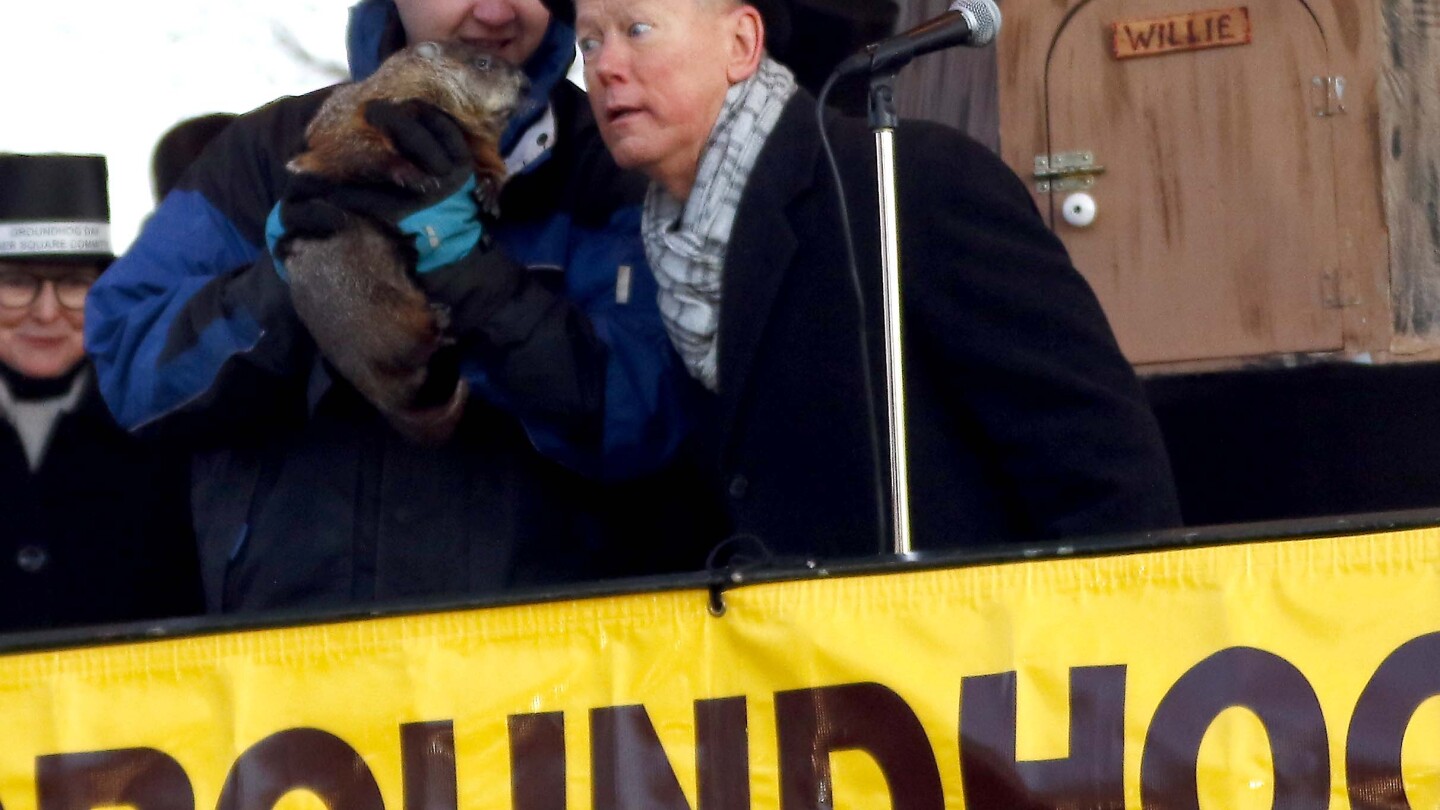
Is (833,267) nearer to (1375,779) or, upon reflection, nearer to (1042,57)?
(1375,779)

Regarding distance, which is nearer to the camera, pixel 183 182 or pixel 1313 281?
pixel 183 182

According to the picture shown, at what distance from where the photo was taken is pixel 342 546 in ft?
8.83

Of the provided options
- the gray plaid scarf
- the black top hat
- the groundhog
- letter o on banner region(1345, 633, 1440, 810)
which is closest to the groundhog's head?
the groundhog

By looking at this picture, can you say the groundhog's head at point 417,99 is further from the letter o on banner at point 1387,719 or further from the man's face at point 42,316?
the letter o on banner at point 1387,719

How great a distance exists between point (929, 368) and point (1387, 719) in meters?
0.87

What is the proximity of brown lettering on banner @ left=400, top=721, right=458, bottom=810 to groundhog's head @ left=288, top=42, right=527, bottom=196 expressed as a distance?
855 millimetres

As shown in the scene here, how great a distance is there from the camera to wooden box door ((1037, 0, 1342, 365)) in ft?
12.7

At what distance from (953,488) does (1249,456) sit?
1626 mm

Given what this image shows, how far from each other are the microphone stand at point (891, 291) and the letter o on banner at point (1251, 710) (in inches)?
16.0

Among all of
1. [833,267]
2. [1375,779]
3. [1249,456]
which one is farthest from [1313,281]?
[1375,779]

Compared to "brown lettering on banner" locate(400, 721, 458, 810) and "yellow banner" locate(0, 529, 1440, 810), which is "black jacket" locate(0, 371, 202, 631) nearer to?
"yellow banner" locate(0, 529, 1440, 810)

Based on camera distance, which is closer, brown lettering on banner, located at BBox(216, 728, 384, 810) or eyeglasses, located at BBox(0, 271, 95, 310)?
brown lettering on banner, located at BBox(216, 728, 384, 810)

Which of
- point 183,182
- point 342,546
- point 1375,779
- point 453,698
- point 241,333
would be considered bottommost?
point 1375,779

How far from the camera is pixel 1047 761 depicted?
197 centimetres
